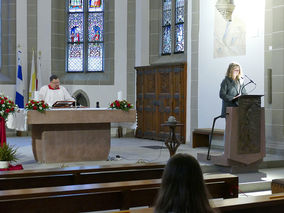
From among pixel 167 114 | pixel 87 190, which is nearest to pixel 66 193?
pixel 87 190

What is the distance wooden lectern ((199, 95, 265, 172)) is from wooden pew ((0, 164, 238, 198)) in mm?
3005

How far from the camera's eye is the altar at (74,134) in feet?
27.7

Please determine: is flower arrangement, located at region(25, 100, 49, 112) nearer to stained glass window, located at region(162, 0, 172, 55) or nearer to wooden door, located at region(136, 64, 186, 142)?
wooden door, located at region(136, 64, 186, 142)

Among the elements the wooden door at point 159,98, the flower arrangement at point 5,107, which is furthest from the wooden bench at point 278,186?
the wooden door at point 159,98

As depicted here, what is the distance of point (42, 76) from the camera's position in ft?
47.8

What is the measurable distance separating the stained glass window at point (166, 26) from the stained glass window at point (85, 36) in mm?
2092

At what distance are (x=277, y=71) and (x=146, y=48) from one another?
17.9 ft

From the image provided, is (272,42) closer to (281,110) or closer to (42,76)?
(281,110)

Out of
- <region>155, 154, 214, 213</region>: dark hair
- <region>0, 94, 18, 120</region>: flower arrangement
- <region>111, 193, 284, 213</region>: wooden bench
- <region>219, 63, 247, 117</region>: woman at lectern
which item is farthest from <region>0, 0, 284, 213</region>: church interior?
<region>155, 154, 214, 213</region>: dark hair

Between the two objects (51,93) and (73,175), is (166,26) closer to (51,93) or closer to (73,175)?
(51,93)

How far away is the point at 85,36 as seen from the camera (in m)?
15.4

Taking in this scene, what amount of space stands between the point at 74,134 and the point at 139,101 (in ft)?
18.3

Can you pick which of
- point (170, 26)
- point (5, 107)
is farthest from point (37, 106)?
point (170, 26)

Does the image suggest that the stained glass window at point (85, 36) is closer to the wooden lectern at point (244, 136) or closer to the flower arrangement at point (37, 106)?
the flower arrangement at point (37, 106)
